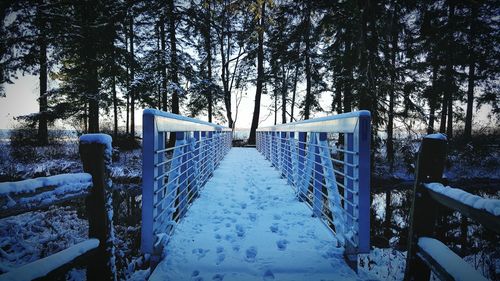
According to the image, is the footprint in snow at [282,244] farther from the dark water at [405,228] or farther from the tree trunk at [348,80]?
the tree trunk at [348,80]

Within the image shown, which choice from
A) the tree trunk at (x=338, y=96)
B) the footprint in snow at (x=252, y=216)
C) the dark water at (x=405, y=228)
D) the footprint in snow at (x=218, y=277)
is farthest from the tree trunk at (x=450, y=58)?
the footprint in snow at (x=218, y=277)

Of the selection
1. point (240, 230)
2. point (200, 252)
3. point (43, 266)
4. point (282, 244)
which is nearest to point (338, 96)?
point (240, 230)

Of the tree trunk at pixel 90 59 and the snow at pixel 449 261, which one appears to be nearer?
the snow at pixel 449 261

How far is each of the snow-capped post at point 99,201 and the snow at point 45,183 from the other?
0.07 m

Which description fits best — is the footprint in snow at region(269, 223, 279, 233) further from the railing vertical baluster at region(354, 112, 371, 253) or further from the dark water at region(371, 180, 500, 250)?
the dark water at region(371, 180, 500, 250)

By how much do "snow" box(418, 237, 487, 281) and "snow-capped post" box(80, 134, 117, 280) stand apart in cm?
196

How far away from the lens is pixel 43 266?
3.91 ft

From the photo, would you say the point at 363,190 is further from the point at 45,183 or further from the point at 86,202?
the point at 45,183

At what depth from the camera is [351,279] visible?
2.21m

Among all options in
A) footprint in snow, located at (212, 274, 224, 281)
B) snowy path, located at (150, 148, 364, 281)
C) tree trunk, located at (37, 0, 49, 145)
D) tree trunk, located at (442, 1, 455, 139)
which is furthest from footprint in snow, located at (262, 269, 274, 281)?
tree trunk, located at (442, 1, 455, 139)

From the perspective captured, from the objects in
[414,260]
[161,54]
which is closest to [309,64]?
[161,54]

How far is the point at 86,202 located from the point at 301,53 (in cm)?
1698

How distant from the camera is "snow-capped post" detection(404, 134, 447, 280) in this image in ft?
5.54

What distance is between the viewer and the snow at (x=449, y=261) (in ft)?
3.86
